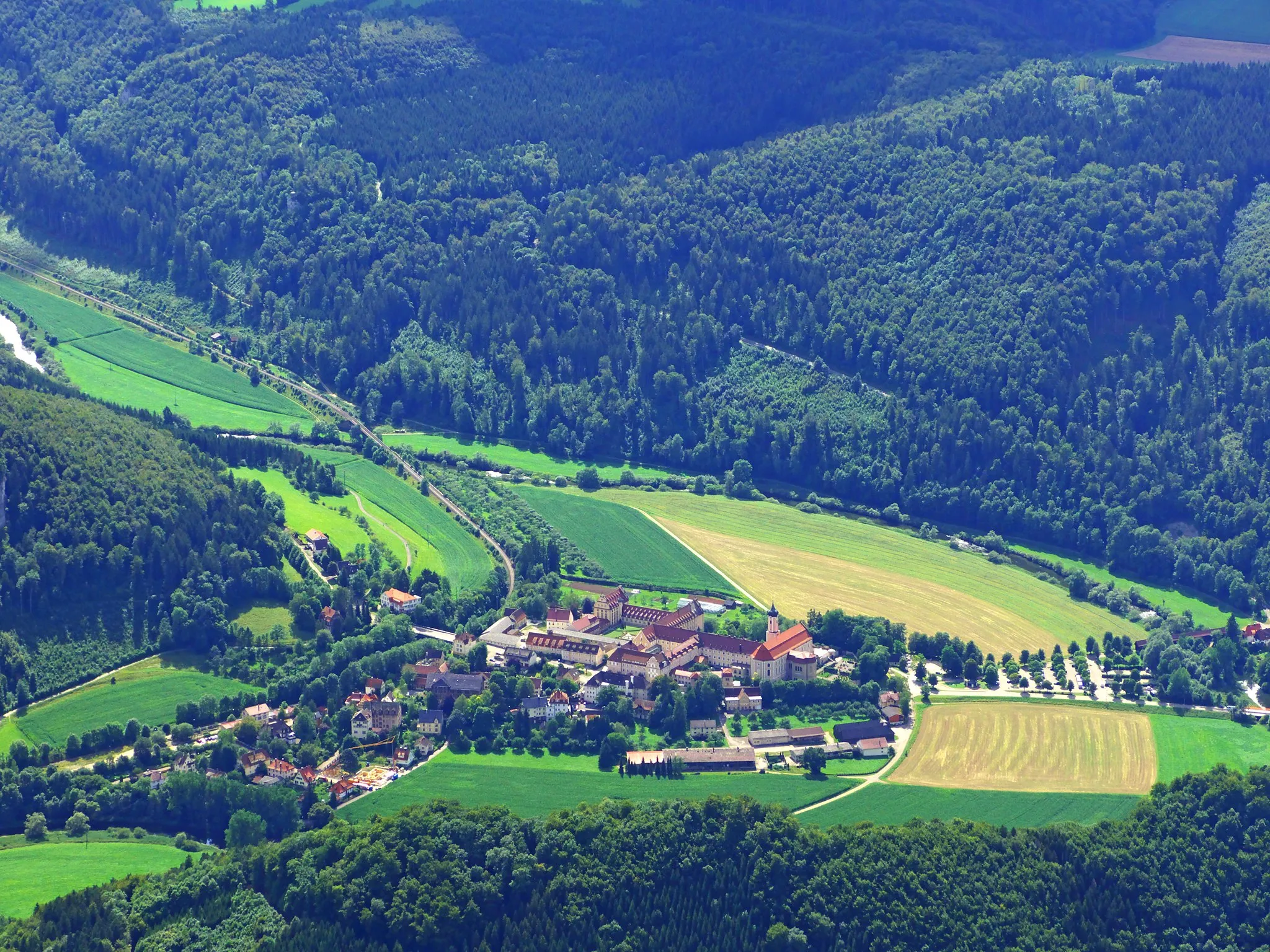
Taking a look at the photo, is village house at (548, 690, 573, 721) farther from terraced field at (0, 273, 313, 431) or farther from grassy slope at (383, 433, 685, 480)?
terraced field at (0, 273, 313, 431)

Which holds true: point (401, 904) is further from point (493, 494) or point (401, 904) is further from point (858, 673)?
point (493, 494)

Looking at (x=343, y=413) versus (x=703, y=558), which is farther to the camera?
(x=343, y=413)

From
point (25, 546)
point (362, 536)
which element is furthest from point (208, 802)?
point (362, 536)

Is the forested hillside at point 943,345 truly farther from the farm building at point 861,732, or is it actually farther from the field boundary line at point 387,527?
the farm building at point 861,732

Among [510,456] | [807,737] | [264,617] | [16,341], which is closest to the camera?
[807,737]

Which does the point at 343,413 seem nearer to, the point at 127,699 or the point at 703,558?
the point at 703,558

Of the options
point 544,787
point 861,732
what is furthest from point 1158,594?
point 544,787
